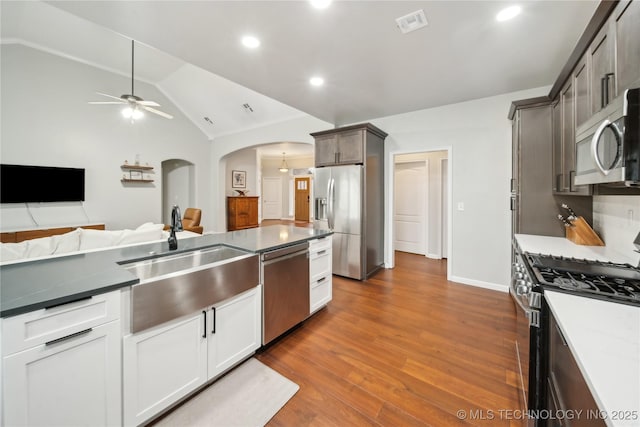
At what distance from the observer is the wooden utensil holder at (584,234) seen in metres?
2.07

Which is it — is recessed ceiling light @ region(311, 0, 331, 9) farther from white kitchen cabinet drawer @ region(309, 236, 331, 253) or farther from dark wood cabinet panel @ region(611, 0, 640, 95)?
white kitchen cabinet drawer @ region(309, 236, 331, 253)

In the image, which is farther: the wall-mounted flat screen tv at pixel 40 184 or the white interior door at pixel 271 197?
the white interior door at pixel 271 197

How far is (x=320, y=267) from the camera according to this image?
265 cm

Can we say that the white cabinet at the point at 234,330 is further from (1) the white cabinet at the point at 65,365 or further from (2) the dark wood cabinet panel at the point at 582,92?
(2) the dark wood cabinet panel at the point at 582,92

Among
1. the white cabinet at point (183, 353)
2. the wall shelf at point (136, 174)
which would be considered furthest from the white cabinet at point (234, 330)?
the wall shelf at point (136, 174)

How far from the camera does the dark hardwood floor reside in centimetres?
150

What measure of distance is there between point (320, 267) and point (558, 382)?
76.7 inches

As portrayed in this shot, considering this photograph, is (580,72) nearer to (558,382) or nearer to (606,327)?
(606,327)

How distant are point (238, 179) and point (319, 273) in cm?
656

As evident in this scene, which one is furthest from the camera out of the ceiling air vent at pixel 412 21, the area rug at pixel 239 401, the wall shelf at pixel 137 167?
the wall shelf at pixel 137 167

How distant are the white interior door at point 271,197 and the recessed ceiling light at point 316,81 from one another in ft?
28.0

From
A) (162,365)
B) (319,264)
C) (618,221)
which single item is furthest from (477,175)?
(162,365)

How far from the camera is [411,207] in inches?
215

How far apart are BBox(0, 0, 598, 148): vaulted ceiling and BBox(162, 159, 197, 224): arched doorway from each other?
368 centimetres
